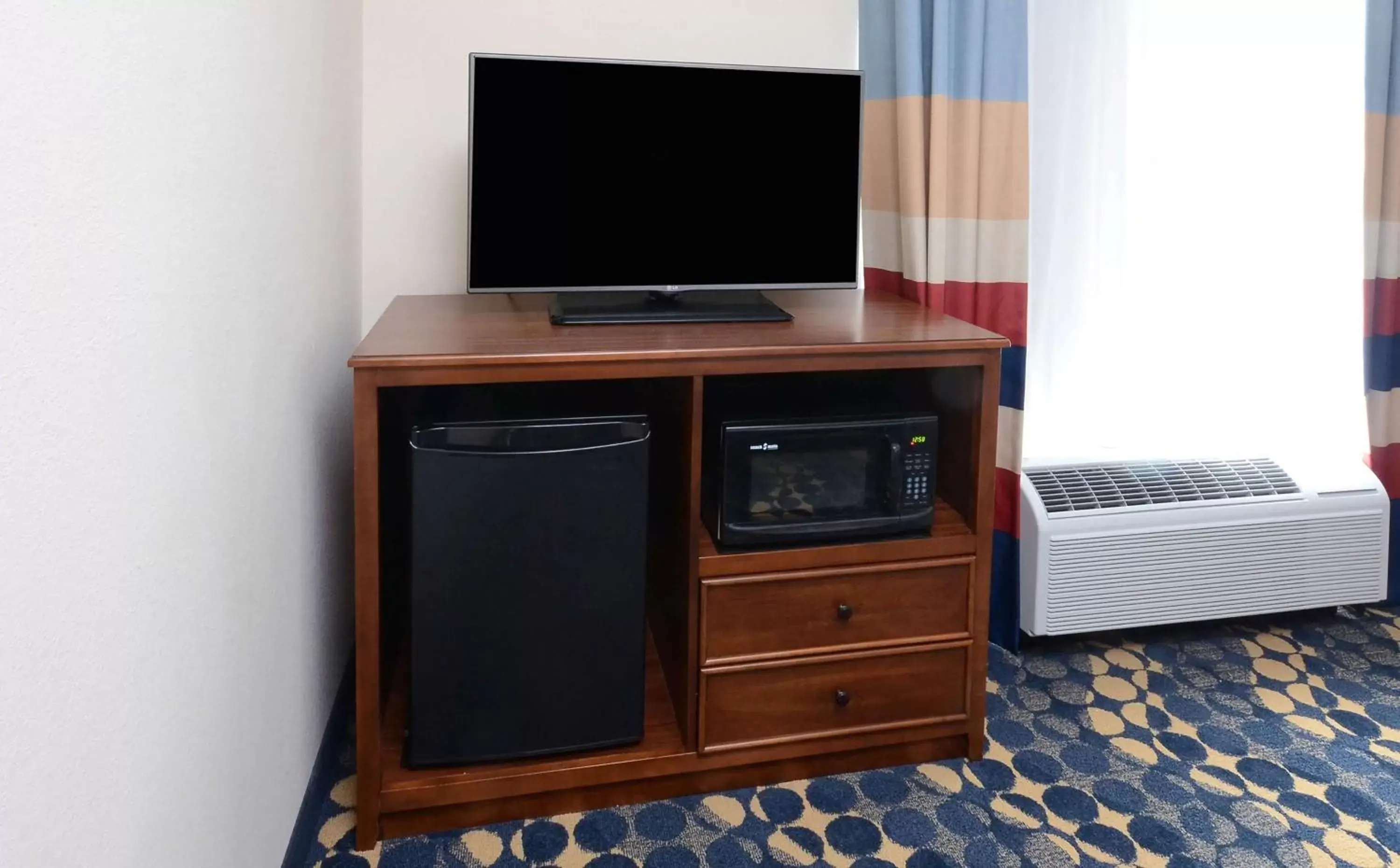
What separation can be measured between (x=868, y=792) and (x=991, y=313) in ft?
3.46

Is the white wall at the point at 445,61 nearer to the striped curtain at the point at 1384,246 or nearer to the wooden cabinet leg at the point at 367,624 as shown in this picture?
the wooden cabinet leg at the point at 367,624

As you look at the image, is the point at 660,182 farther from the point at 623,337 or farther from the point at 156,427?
the point at 156,427

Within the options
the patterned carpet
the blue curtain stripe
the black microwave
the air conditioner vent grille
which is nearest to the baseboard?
the patterned carpet

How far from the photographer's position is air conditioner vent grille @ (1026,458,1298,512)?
93.0 inches

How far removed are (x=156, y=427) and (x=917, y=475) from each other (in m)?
1.25

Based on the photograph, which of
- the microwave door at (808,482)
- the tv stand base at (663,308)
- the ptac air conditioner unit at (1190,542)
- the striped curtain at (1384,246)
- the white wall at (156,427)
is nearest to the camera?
the white wall at (156,427)

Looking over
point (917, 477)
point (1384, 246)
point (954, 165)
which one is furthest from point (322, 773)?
point (1384, 246)

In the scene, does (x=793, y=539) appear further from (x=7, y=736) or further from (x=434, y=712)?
(x=7, y=736)

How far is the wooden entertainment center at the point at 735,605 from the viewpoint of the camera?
1.68m

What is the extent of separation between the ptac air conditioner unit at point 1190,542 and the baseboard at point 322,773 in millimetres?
1448

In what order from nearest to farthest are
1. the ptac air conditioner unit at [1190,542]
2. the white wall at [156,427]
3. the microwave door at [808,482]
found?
1. the white wall at [156,427]
2. the microwave door at [808,482]
3. the ptac air conditioner unit at [1190,542]

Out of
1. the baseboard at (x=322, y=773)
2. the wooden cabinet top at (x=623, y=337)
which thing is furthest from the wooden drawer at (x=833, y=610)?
the baseboard at (x=322, y=773)

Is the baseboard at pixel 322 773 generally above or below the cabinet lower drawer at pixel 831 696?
below

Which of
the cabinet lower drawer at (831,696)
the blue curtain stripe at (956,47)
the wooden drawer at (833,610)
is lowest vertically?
the cabinet lower drawer at (831,696)
